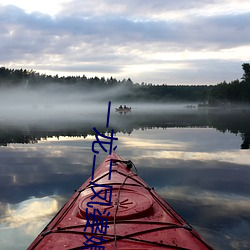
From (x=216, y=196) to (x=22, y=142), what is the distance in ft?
50.5

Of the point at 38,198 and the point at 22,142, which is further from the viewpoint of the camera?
the point at 22,142

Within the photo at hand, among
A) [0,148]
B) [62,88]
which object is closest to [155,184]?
[0,148]

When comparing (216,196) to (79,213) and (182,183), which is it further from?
(79,213)

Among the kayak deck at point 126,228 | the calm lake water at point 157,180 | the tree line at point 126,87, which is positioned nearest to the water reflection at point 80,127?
the calm lake water at point 157,180

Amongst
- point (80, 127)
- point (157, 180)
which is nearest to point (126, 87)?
point (80, 127)

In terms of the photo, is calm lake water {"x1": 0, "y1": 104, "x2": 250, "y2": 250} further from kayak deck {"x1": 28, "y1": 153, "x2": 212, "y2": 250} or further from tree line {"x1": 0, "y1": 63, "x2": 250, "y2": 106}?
tree line {"x1": 0, "y1": 63, "x2": 250, "y2": 106}

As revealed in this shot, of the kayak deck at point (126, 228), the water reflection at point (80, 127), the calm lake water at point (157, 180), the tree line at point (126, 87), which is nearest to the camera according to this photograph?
the kayak deck at point (126, 228)

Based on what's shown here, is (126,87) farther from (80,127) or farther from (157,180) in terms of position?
(157,180)

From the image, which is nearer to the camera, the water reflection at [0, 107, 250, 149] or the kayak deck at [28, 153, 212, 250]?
the kayak deck at [28, 153, 212, 250]

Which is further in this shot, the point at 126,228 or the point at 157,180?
the point at 157,180

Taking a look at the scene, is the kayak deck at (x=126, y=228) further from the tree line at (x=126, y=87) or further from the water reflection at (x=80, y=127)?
the tree line at (x=126, y=87)

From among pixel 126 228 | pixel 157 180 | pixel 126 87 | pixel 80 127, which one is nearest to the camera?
pixel 126 228

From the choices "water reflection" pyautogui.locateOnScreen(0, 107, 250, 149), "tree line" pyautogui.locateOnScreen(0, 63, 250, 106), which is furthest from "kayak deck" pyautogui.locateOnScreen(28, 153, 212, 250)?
"tree line" pyautogui.locateOnScreen(0, 63, 250, 106)

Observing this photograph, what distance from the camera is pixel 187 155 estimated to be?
16.3 metres
